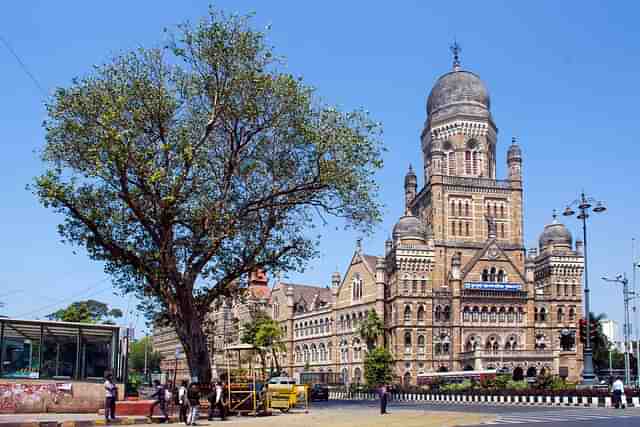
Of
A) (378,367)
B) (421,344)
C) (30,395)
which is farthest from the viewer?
(421,344)

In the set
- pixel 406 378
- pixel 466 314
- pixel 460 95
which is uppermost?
pixel 460 95

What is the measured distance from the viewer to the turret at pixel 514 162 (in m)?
92.2

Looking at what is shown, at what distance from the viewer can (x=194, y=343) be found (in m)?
33.6

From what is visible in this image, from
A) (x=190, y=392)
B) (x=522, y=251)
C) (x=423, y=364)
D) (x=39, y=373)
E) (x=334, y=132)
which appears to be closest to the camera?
(x=190, y=392)

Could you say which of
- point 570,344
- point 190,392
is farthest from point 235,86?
point 570,344

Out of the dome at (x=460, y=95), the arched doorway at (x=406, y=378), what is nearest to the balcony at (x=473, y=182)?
the dome at (x=460, y=95)

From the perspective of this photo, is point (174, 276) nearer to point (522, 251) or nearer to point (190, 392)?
point (190, 392)

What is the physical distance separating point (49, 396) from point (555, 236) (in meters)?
72.9

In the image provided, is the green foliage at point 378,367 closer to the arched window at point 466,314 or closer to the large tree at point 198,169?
the arched window at point 466,314

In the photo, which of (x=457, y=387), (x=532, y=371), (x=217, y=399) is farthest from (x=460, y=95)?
(x=217, y=399)

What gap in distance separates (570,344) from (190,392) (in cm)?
6604

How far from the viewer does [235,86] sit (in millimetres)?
32906

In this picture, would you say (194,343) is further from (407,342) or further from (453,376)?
(407,342)

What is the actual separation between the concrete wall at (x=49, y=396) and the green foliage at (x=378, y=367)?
49.8 meters
